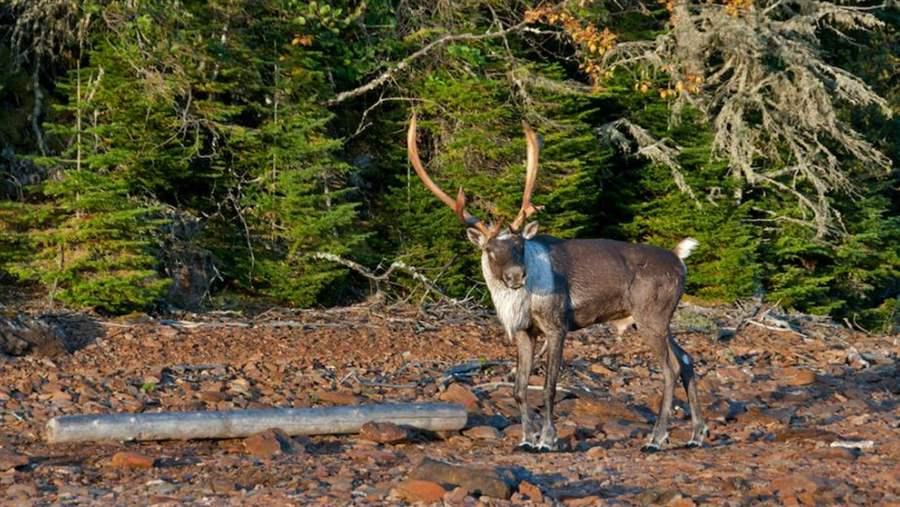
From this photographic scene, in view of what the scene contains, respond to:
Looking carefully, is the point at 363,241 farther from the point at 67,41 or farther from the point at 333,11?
the point at 67,41

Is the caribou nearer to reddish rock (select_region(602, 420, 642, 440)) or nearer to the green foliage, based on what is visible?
reddish rock (select_region(602, 420, 642, 440))

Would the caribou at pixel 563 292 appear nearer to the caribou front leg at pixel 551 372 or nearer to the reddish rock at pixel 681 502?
the caribou front leg at pixel 551 372

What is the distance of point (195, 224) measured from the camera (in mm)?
15055

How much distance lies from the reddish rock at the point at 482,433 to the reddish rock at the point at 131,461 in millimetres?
2591

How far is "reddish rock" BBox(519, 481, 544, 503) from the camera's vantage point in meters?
8.09

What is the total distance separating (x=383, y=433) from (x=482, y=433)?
908 mm

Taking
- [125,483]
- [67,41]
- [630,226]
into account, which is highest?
[67,41]

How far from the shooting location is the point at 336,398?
36.8 feet

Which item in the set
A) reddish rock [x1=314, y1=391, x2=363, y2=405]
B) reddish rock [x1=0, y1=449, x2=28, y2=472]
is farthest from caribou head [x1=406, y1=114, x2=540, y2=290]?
reddish rock [x1=0, y1=449, x2=28, y2=472]

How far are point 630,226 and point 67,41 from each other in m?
7.51

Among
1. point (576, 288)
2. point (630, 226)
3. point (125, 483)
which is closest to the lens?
point (125, 483)

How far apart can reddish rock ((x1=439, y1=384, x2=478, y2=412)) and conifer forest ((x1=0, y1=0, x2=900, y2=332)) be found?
3.52 m

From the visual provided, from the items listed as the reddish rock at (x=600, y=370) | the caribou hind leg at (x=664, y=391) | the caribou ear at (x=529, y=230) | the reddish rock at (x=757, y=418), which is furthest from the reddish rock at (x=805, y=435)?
the reddish rock at (x=600, y=370)

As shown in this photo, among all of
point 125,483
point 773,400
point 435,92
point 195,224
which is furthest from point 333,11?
point 125,483
